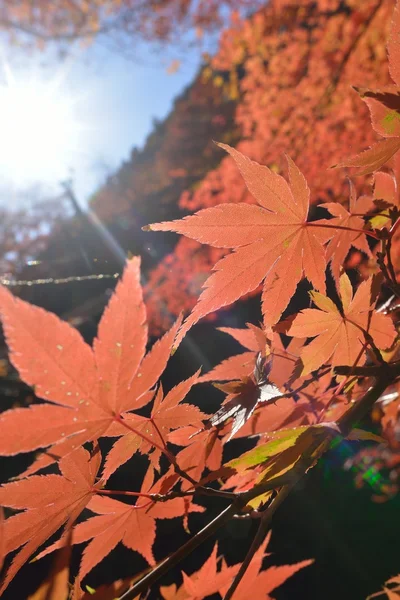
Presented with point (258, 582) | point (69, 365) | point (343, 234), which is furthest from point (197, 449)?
point (343, 234)

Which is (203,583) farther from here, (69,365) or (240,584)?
(69,365)

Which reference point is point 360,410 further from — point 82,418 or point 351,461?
point 351,461

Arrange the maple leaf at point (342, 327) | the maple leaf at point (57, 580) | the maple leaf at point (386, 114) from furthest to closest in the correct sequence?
1. the maple leaf at point (342, 327)
2. the maple leaf at point (386, 114)
3. the maple leaf at point (57, 580)

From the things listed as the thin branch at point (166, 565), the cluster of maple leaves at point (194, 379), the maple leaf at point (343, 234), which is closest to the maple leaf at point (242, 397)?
the cluster of maple leaves at point (194, 379)

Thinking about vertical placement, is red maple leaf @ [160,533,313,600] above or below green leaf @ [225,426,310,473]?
below

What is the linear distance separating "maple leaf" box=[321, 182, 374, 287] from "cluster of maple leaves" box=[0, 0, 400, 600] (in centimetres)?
2

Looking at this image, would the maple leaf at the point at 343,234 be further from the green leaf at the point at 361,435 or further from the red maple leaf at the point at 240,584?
the red maple leaf at the point at 240,584

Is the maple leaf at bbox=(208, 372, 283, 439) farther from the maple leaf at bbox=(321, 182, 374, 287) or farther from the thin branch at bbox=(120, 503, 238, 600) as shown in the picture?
the maple leaf at bbox=(321, 182, 374, 287)

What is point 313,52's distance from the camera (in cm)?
725

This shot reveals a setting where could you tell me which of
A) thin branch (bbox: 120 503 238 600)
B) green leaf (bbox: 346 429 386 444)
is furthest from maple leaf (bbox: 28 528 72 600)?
green leaf (bbox: 346 429 386 444)

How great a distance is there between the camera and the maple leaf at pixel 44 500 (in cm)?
43

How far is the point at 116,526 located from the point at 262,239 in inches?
19.3

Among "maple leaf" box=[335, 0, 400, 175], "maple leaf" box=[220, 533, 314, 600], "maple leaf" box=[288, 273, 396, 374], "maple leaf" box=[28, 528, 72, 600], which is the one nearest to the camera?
"maple leaf" box=[28, 528, 72, 600]

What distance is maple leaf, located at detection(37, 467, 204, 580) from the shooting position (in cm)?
56
